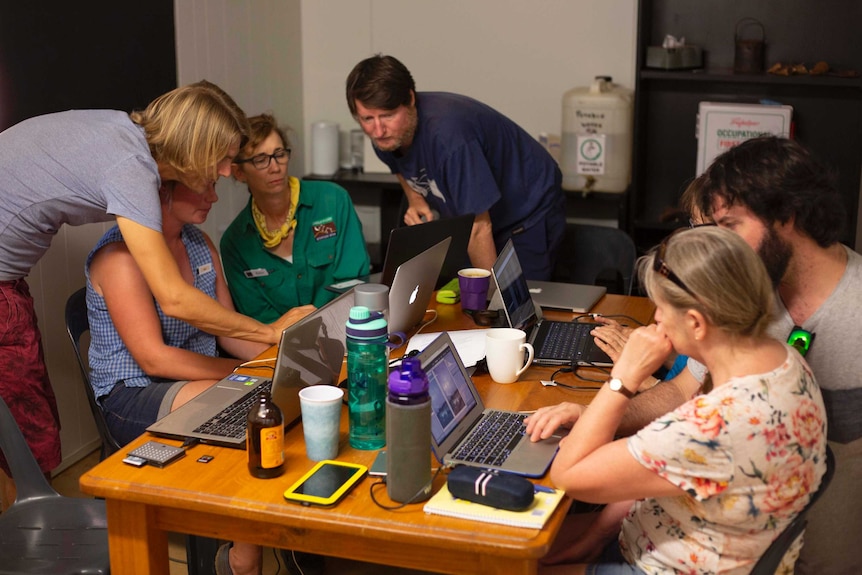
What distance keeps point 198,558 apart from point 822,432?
1.54 metres

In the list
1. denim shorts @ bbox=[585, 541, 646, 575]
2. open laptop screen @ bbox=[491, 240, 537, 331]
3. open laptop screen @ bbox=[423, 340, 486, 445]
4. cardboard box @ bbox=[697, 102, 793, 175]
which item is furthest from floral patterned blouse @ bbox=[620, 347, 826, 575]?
cardboard box @ bbox=[697, 102, 793, 175]

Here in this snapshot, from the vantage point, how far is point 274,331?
248cm

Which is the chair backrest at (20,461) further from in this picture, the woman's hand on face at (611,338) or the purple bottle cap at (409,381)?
the woman's hand on face at (611,338)

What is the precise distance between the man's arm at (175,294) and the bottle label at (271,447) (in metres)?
0.75

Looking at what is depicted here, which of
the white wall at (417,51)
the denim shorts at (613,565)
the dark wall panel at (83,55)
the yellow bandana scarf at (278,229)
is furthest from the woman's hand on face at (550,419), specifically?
the white wall at (417,51)

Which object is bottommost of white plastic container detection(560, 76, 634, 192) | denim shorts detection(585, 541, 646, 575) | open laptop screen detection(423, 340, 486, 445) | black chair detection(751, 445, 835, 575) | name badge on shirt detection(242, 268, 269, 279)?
denim shorts detection(585, 541, 646, 575)

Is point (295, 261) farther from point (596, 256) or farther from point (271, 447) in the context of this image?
point (271, 447)

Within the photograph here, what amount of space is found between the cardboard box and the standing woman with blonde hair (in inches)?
89.4

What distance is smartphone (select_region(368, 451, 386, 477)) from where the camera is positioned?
169 cm

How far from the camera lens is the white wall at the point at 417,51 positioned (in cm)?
424

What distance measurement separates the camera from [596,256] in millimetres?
3521

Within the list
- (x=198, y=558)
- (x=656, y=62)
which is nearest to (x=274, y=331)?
(x=198, y=558)

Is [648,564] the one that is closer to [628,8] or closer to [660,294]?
[660,294]

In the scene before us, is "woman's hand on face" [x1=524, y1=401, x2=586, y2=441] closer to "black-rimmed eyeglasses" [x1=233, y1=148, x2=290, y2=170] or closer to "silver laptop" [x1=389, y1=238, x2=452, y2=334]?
"silver laptop" [x1=389, y1=238, x2=452, y2=334]
